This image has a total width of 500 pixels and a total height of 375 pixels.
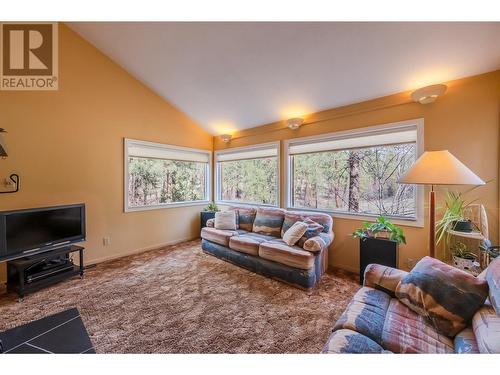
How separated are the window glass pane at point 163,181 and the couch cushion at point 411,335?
3.95 m

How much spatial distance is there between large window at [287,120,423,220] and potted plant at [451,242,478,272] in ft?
1.82

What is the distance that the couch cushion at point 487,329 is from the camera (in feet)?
3.11

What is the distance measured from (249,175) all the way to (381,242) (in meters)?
2.82

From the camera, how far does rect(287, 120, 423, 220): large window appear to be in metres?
2.81

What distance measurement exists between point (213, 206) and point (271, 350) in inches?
136

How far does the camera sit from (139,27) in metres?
2.78

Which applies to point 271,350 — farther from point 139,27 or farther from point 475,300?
point 139,27

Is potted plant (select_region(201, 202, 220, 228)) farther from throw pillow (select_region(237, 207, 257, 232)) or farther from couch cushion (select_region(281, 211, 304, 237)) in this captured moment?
couch cushion (select_region(281, 211, 304, 237))

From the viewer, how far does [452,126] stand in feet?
7.95

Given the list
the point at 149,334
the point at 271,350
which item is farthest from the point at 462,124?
the point at 149,334

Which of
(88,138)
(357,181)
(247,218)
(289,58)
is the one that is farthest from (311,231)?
(88,138)

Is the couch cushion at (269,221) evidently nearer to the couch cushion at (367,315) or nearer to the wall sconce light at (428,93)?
the couch cushion at (367,315)

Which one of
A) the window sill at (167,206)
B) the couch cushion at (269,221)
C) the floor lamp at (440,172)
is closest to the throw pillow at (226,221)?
the couch cushion at (269,221)

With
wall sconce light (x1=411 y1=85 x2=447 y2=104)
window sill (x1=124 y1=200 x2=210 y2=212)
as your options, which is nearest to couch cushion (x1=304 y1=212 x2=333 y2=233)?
wall sconce light (x1=411 y1=85 x2=447 y2=104)
